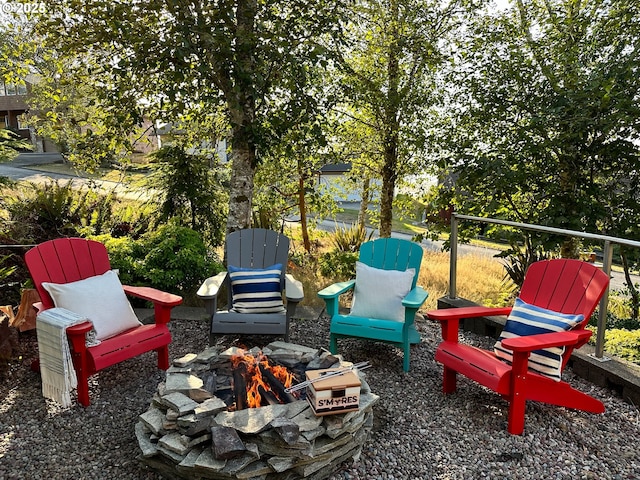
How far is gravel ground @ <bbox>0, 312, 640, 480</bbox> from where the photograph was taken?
2209 mm

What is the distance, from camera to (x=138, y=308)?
4312 mm

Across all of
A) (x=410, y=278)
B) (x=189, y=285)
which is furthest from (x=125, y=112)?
(x=410, y=278)

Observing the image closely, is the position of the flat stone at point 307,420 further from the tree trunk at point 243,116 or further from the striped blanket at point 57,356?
the tree trunk at point 243,116

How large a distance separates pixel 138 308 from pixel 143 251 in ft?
1.92

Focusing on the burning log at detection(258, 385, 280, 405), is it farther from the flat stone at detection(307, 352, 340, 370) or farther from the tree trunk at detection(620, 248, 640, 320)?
the tree trunk at detection(620, 248, 640, 320)

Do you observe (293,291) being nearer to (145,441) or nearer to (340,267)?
(145,441)

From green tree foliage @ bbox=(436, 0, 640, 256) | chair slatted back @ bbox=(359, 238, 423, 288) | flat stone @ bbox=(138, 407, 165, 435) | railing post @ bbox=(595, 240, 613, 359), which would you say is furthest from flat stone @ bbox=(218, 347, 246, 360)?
green tree foliage @ bbox=(436, 0, 640, 256)

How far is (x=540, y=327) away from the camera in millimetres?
2773

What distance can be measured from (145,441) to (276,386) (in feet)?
2.17

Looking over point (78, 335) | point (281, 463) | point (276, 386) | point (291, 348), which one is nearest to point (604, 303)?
point (291, 348)

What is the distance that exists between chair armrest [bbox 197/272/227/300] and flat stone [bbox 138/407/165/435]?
39.2 inches

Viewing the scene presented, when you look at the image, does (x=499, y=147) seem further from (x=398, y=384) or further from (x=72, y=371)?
(x=72, y=371)

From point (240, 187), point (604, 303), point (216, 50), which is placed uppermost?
point (216, 50)

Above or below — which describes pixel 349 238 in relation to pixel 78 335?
below
